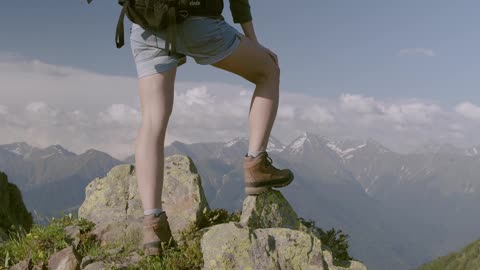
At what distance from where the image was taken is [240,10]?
22.0 feet

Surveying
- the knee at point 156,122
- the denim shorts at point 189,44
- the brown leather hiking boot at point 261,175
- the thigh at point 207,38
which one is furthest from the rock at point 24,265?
the thigh at point 207,38

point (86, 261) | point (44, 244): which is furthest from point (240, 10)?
point (44, 244)

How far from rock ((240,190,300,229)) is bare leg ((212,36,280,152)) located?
2.69 feet

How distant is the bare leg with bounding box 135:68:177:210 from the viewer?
5938 mm

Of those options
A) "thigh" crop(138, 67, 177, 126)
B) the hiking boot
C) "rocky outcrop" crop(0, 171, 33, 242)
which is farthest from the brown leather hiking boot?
"rocky outcrop" crop(0, 171, 33, 242)

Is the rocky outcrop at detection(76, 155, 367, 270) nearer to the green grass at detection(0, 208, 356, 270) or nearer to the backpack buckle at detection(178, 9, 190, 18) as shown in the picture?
the green grass at detection(0, 208, 356, 270)

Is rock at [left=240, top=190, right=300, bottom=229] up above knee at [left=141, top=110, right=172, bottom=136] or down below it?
below

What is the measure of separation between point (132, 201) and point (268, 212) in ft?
7.91

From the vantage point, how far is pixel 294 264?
19.3 feet

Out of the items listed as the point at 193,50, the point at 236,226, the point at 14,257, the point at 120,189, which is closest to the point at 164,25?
the point at 193,50

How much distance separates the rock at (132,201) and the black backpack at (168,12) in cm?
260

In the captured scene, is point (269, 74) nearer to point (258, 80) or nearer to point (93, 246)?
point (258, 80)

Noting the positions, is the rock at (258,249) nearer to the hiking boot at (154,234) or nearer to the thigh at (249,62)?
the hiking boot at (154,234)

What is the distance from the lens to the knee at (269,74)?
6.48 meters
